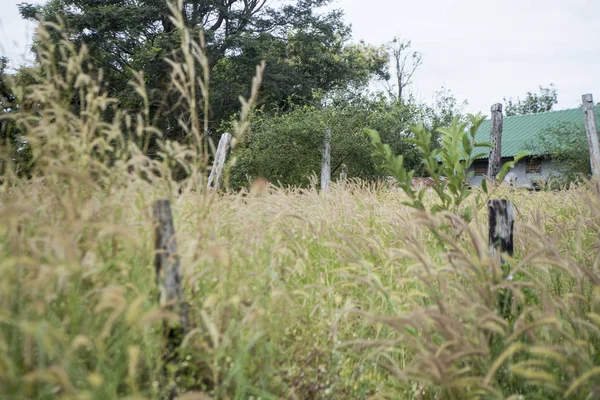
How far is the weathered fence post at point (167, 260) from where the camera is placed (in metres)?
2.14

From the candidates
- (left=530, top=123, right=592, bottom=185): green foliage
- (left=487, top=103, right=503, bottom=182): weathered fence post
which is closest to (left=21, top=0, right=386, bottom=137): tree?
(left=487, top=103, right=503, bottom=182): weathered fence post

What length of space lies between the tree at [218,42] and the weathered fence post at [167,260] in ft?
56.2

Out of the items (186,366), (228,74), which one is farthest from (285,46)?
(186,366)

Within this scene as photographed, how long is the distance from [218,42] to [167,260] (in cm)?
2151

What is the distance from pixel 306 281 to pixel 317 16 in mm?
22799

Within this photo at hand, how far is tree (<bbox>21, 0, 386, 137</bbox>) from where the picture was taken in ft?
67.2

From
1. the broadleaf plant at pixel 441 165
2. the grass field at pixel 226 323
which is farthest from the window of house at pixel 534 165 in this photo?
the grass field at pixel 226 323

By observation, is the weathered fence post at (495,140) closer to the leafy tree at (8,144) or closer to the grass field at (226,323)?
the grass field at (226,323)

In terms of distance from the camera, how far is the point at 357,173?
15.3 metres

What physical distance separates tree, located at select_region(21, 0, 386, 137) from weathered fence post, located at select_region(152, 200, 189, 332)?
1713 cm

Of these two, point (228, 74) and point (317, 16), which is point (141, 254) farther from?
point (317, 16)

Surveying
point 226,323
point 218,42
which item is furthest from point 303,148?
point 226,323

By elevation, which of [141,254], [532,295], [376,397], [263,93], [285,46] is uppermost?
[285,46]

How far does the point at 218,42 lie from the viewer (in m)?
22.2
